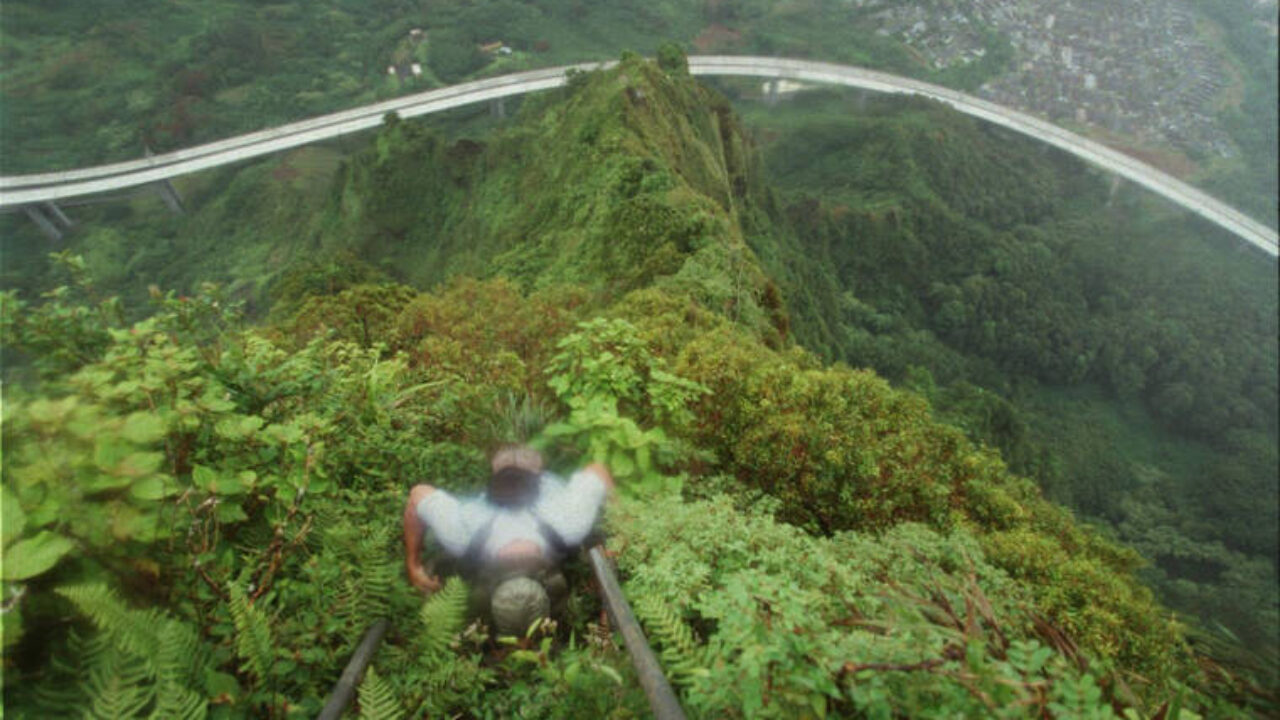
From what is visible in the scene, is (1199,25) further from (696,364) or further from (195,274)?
(195,274)

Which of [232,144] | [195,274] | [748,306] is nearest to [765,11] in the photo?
[232,144]

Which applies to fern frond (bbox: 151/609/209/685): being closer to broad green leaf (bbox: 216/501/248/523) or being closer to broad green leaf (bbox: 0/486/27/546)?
broad green leaf (bbox: 216/501/248/523)

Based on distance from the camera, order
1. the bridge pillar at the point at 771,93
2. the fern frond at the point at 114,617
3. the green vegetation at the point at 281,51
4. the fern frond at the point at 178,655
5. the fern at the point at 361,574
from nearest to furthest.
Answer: the fern frond at the point at 114,617 → the fern frond at the point at 178,655 → the fern at the point at 361,574 → the green vegetation at the point at 281,51 → the bridge pillar at the point at 771,93

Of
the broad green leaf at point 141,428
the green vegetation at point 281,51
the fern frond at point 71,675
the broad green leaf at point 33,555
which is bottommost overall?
the fern frond at point 71,675

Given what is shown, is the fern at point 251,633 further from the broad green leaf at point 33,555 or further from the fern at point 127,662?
the broad green leaf at point 33,555

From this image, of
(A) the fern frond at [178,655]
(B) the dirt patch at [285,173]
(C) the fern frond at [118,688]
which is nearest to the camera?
(C) the fern frond at [118,688]

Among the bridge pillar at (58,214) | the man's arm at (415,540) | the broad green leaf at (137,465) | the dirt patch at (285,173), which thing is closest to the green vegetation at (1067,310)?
the man's arm at (415,540)

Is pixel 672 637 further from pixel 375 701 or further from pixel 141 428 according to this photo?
pixel 141 428

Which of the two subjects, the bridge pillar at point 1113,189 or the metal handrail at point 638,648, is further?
the bridge pillar at point 1113,189
